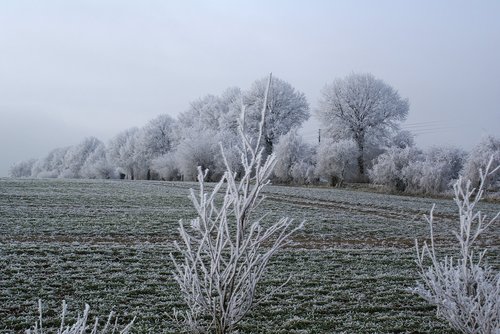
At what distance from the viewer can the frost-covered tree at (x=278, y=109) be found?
198ft

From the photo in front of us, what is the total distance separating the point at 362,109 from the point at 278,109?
11.8 metres

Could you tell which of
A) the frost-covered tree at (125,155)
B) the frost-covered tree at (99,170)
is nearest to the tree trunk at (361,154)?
the frost-covered tree at (125,155)

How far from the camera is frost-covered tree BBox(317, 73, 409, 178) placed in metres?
54.8

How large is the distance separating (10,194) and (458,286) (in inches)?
1205

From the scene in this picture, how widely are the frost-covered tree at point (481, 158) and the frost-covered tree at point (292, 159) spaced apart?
16242 mm

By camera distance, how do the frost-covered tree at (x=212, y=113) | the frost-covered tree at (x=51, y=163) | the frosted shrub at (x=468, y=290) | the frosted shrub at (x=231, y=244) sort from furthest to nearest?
1. the frost-covered tree at (x=51, y=163)
2. the frost-covered tree at (x=212, y=113)
3. the frosted shrub at (x=468, y=290)
4. the frosted shrub at (x=231, y=244)

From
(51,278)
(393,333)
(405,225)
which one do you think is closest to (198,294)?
(393,333)

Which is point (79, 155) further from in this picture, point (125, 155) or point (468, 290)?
point (468, 290)

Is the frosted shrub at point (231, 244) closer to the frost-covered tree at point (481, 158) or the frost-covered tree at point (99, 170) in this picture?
A: the frost-covered tree at point (481, 158)

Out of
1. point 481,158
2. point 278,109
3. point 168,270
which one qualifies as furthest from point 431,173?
point 168,270

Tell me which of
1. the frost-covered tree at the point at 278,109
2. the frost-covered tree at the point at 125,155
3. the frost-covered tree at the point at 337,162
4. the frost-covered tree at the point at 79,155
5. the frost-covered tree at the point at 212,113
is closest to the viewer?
the frost-covered tree at the point at 337,162

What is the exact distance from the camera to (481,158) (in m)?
39.3

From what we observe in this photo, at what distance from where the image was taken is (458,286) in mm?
5121

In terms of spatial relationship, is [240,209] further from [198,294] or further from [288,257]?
[288,257]
